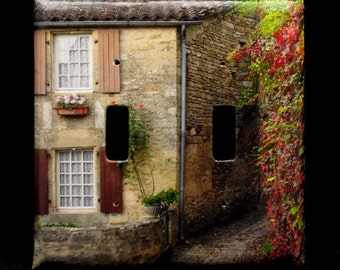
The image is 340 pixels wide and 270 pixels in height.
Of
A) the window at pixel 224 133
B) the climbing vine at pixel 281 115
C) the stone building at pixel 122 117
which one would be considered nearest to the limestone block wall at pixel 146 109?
the stone building at pixel 122 117

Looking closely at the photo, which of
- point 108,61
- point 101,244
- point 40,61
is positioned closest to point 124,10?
point 108,61

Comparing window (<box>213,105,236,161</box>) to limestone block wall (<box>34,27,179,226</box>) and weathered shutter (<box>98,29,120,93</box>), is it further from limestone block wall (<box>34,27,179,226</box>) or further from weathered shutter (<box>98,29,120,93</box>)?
weathered shutter (<box>98,29,120,93</box>)

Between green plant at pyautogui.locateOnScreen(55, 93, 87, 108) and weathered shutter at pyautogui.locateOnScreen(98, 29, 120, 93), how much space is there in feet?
0.37

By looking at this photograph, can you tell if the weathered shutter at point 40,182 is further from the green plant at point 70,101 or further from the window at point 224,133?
the window at point 224,133

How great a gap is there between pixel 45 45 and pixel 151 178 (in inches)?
30.3

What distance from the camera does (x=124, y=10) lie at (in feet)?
5.74

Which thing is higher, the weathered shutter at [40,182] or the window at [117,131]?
the window at [117,131]

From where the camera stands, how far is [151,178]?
69.1 inches

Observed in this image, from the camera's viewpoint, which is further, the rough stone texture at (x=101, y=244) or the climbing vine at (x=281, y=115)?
the climbing vine at (x=281, y=115)

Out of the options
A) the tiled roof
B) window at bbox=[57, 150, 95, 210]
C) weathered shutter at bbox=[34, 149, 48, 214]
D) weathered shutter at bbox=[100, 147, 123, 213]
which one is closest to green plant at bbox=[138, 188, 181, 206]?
weathered shutter at bbox=[100, 147, 123, 213]

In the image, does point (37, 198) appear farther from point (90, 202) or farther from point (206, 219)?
point (206, 219)

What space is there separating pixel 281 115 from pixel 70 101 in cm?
103

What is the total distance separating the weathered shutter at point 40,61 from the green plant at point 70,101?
0.08 m

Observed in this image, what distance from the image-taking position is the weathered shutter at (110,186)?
165 centimetres
